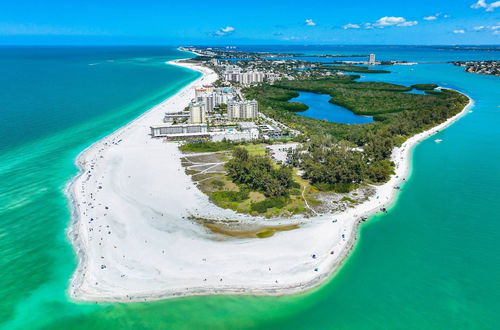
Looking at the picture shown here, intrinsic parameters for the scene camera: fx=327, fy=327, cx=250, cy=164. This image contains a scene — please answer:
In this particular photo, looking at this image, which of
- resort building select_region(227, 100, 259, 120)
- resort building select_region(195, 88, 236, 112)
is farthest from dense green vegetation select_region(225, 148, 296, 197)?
resort building select_region(195, 88, 236, 112)

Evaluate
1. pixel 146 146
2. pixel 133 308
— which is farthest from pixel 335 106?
pixel 133 308

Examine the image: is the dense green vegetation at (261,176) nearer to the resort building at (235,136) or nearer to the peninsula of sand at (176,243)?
the peninsula of sand at (176,243)

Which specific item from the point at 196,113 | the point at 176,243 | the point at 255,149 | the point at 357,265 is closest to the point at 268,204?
the point at 176,243

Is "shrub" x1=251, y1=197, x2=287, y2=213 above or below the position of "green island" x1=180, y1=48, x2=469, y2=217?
below

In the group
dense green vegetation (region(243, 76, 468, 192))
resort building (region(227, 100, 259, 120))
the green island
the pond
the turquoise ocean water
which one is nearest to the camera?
the turquoise ocean water

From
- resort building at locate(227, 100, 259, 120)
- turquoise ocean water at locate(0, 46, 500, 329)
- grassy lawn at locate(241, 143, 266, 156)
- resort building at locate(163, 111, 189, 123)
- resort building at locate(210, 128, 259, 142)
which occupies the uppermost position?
resort building at locate(227, 100, 259, 120)

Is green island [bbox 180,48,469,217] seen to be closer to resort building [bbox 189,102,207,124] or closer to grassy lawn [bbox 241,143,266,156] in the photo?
grassy lawn [bbox 241,143,266,156]

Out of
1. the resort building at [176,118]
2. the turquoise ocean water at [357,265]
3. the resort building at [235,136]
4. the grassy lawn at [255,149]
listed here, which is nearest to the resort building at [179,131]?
the resort building at [235,136]

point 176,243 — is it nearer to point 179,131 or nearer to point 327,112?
point 179,131
